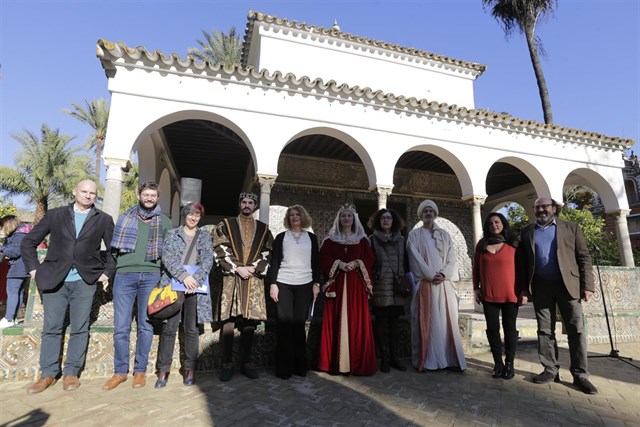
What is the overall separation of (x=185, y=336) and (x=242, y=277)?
0.74 meters

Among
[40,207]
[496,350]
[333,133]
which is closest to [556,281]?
[496,350]

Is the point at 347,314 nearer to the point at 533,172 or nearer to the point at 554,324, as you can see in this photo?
the point at 554,324

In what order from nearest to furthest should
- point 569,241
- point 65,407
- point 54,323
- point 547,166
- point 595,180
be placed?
point 65,407 → point 54,323 → point 569,241 → point 547,166 → point 595,180

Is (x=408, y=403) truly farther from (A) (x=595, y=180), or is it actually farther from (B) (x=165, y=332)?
→ (A) (x=595, y=180)

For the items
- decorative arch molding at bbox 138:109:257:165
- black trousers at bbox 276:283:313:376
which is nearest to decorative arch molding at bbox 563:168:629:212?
decorative arch molding at bbox 138:109:257:165

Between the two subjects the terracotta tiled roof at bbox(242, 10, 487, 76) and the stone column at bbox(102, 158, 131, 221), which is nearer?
the stone column at bbox(102, 158, 131, 221)

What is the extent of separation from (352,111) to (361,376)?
517cm

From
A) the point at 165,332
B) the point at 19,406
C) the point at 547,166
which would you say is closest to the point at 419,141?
the point at 547,166

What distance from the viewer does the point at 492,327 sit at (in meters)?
3.73

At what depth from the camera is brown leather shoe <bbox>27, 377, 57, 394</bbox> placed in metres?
3.04

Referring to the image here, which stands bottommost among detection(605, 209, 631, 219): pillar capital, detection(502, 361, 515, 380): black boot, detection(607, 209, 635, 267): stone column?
detection(502, 361, 515, 380): black boot

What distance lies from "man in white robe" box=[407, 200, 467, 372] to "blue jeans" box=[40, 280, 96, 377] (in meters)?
3.34

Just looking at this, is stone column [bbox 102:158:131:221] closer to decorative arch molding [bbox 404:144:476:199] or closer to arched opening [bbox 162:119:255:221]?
arched opening [bbox 162:119:255:221]

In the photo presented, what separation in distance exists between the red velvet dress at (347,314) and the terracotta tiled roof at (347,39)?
8.20 meters
